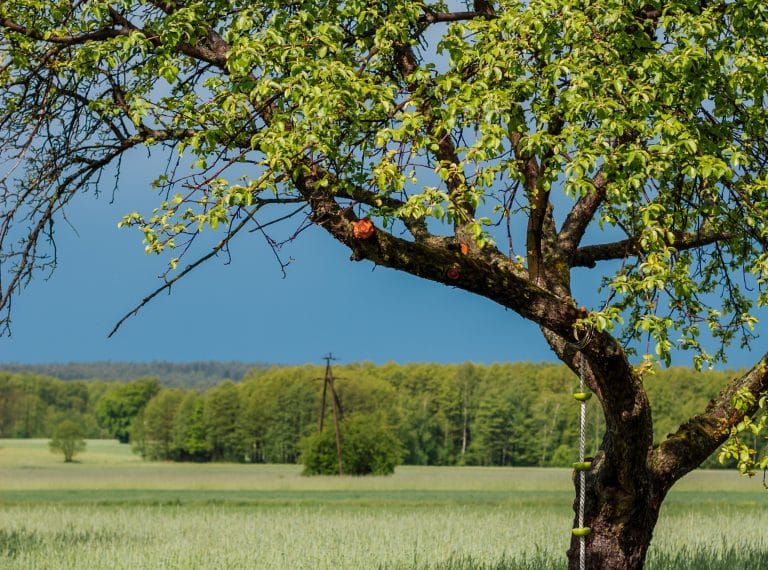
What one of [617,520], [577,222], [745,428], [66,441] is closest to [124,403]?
[66,441]

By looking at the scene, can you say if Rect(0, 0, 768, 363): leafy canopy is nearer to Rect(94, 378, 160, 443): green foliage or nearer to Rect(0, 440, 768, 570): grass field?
Rect(0, 440, 768, 570): grass field

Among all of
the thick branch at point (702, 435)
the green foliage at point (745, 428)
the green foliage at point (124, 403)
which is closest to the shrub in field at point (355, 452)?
the thick branch at point (702, 435)

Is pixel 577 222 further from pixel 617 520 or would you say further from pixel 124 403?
pixel 124 403

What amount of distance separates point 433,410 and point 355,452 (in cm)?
4090

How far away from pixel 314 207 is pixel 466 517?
68.6 ft

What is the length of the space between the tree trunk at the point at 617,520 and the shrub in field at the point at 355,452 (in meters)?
50.4

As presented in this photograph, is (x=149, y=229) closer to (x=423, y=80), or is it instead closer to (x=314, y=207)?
(x=314, y=207)

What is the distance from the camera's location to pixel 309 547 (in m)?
20.3

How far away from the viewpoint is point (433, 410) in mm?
103312

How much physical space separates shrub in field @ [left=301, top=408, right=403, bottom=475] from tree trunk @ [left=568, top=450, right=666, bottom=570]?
50401mm

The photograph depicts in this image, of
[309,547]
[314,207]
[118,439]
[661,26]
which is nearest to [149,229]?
[314,207]

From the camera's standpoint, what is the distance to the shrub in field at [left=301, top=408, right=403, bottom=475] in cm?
6250

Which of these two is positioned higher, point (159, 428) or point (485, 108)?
point (485, 108)

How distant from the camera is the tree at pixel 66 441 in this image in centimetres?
11169
